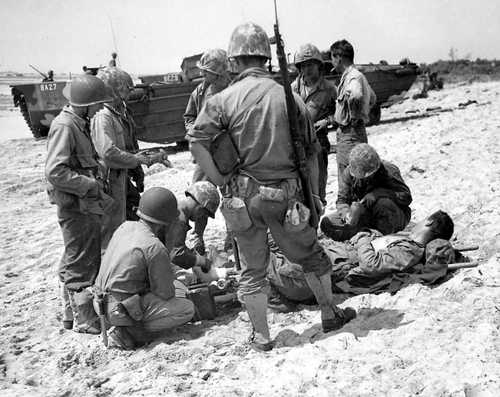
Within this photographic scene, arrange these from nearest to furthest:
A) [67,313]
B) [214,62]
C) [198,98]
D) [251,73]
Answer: [251,73] → [67,313] → [214,62] → [198,98]

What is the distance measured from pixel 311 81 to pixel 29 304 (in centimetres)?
386

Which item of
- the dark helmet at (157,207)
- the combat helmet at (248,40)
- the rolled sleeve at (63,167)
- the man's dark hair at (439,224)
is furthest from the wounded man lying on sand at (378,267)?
the combat helmet at (248,40)

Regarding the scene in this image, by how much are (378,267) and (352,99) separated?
2233mm

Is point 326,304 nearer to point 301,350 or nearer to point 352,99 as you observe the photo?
point 301,350

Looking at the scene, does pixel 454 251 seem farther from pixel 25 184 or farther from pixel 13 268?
pixel 25 184

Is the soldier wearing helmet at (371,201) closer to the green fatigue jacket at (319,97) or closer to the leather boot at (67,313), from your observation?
the green fatigue jacket at (319,97)

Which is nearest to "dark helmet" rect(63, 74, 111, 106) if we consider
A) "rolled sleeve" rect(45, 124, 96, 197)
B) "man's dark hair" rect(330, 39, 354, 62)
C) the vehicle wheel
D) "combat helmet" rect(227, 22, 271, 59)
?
"rolled sleeve" rect(45, 124, 96, 197)

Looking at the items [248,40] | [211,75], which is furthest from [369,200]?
[248,40]

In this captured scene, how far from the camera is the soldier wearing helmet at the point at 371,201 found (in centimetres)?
541

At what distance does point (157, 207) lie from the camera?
4.14 metres

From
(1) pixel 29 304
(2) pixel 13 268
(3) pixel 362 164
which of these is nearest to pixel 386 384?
(3) pixel 362 164

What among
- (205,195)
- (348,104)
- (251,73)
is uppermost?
(251,73)

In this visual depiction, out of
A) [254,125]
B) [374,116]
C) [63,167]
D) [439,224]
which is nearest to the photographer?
[254,125]

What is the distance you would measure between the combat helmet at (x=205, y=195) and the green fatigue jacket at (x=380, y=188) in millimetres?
1410
